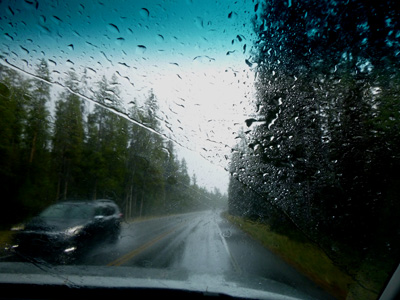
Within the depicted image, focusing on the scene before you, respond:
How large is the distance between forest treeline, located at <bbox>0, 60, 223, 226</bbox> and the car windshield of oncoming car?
0.67ft

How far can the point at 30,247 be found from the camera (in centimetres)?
452

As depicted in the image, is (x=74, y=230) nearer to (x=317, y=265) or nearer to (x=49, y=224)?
(x=49, y=224)

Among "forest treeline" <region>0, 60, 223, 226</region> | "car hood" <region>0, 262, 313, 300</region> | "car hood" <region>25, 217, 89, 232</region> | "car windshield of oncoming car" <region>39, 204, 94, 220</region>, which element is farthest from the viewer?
"forest treeline" <region>0, 60, 223, 226</region>

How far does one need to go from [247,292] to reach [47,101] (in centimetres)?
565

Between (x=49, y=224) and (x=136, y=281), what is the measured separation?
6.75ft

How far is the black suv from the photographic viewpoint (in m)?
4.57

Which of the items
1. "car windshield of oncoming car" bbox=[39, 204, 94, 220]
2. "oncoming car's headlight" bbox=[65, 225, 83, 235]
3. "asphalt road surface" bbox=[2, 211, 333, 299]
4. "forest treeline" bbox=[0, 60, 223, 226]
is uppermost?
"forest treeline" bbox=[0, 60, 223, 226]

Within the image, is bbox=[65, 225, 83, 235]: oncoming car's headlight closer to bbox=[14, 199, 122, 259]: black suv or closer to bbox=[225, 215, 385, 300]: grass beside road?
bbox=[14, 199, 122, 259]: black suv

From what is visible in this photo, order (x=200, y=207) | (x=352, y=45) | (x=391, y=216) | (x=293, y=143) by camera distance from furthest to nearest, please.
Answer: (x=200, y=207) < (x=293, y=143) < (x=352, y=45) < (x=391, y=216)

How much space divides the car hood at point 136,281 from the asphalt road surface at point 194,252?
1.71 ft

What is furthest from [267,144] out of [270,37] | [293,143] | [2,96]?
[2,96]

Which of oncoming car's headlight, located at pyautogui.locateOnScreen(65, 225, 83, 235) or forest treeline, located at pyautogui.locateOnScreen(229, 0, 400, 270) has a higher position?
forest treeline, located at pyautogui.locateOnScreen(229, 0, 400, 270)

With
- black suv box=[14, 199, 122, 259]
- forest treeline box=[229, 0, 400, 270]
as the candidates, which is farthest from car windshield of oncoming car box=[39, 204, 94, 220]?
forest treeline box=[229, 0, 400, 270]

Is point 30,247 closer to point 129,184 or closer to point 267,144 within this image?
point 129,184
